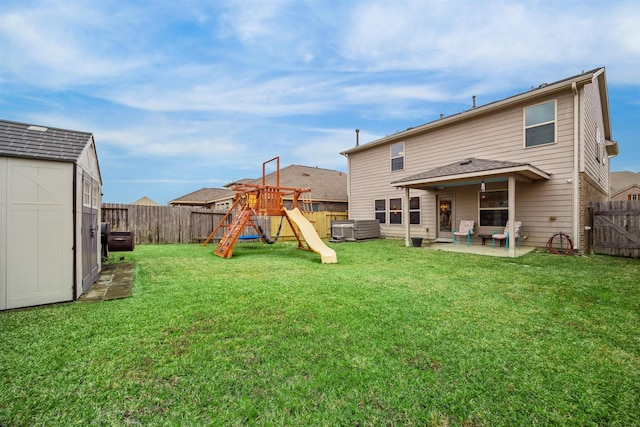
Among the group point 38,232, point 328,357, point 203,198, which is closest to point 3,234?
point 38,232

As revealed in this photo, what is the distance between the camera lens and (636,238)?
25.4ft

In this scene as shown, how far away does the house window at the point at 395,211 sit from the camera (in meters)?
13.3

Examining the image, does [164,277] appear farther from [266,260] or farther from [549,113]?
[549,113]

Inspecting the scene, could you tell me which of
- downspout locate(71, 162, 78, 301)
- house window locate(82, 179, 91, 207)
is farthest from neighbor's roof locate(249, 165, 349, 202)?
downspout locate(71, 162, 78, 301)

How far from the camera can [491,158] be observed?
10234mm

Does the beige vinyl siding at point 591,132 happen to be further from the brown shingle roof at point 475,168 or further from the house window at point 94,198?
the house window at point 94,198

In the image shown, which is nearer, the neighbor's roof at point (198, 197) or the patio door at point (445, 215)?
the patio door at point (445, 215)

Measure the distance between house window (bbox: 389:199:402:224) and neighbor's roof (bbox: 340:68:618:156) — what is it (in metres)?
3.09

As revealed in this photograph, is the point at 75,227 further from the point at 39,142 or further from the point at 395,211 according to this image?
the point at 395,211

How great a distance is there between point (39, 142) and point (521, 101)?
12.6m

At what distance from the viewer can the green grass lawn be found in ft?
5.55

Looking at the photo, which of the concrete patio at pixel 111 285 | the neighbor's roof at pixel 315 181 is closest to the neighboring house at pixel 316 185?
the neighbor's roof at pixel 315 181

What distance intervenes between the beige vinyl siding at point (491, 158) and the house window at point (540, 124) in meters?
0.14

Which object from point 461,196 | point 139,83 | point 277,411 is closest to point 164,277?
point 277,411
